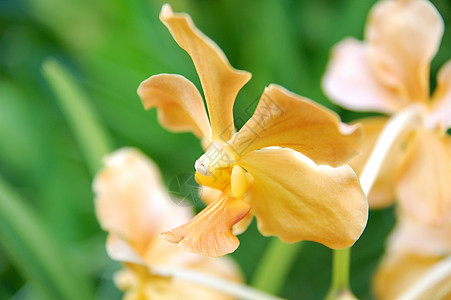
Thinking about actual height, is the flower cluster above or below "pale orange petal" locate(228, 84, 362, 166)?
below

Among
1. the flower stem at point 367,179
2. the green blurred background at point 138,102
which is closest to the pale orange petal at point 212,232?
the flower stem at point 367,179

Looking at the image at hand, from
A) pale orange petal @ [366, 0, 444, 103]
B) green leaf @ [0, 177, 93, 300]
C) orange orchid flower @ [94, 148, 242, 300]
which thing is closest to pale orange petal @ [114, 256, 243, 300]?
orange orchid flower @ [94, 148, 242, 300]

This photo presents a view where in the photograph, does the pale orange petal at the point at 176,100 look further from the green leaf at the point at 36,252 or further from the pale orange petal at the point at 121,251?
the green leaf at the point at 36,252

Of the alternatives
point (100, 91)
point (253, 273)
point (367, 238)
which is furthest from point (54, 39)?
point (367, 238)

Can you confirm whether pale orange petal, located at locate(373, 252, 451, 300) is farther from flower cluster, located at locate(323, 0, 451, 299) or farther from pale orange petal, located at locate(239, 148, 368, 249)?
pale orange petal, located at locate(239, 148, 368, 249)

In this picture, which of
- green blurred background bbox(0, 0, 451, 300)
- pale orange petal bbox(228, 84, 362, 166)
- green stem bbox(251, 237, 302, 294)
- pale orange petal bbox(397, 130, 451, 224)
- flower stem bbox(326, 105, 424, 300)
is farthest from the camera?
green blurred background bbox(0, 0, 451, 300)

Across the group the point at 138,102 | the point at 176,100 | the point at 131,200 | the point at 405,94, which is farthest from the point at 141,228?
the point at 138,102

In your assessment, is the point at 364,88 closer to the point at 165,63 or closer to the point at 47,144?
the point at 165,63
